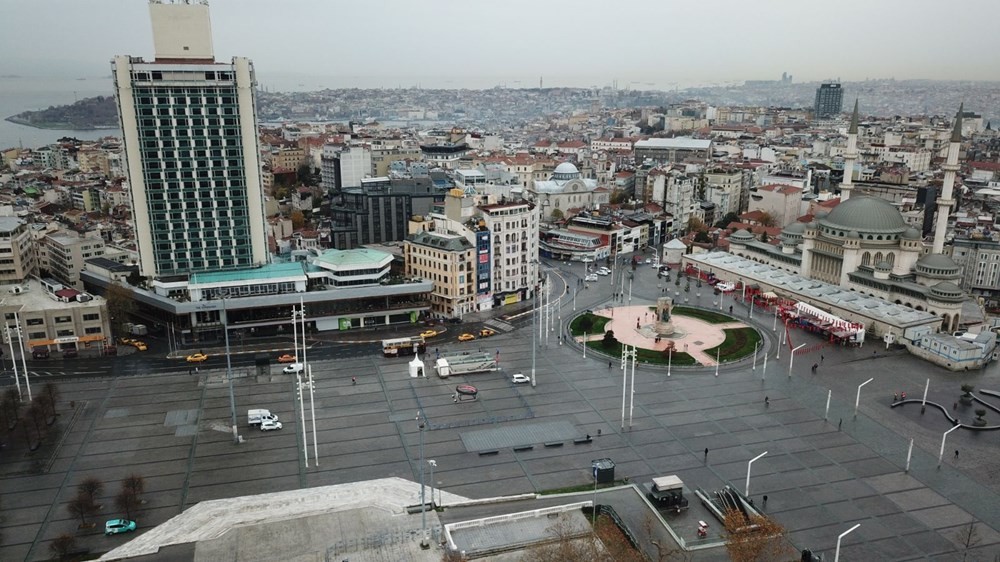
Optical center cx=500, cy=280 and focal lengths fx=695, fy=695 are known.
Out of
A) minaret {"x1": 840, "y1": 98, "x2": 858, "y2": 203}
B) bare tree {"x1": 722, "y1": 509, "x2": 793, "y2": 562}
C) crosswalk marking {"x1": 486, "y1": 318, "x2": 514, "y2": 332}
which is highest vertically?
minaret {"x1": 840, "y1": 98, "x2": 858, "y2": 203}

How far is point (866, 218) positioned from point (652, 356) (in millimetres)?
38598

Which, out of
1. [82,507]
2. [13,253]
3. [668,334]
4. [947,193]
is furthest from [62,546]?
[947,193]

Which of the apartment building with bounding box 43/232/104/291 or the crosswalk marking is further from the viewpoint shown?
the apartment building with bounding box 43/232/104/291

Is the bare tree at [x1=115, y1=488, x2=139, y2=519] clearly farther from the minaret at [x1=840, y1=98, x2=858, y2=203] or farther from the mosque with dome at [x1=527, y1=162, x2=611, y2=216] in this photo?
the minaret at [x1=840, y1=98, x2=858, y2=203]

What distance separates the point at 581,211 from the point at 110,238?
81109 mm

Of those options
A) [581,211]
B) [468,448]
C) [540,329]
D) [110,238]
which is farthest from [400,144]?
[468,448]

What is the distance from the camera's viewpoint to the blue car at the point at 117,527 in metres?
41.1

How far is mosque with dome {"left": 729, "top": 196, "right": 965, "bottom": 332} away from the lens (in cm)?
7862

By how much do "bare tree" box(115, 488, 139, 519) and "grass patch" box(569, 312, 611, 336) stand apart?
154 ft

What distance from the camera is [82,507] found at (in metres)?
41.5

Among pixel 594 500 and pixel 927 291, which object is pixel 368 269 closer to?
pixel 594 500

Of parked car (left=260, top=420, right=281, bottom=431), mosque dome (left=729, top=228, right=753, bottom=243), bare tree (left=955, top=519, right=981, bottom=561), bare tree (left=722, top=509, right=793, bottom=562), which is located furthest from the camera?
mosque dome (left=729, top=228, right=753, bottom=243)

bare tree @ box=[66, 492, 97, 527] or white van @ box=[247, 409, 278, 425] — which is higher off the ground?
bare tree @ box=[66, 492, 97, 527]

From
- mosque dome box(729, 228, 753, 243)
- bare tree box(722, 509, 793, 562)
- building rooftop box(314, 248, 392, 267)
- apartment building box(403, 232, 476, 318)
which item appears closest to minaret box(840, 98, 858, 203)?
mosque dome box(729, 228, 753, 243)
